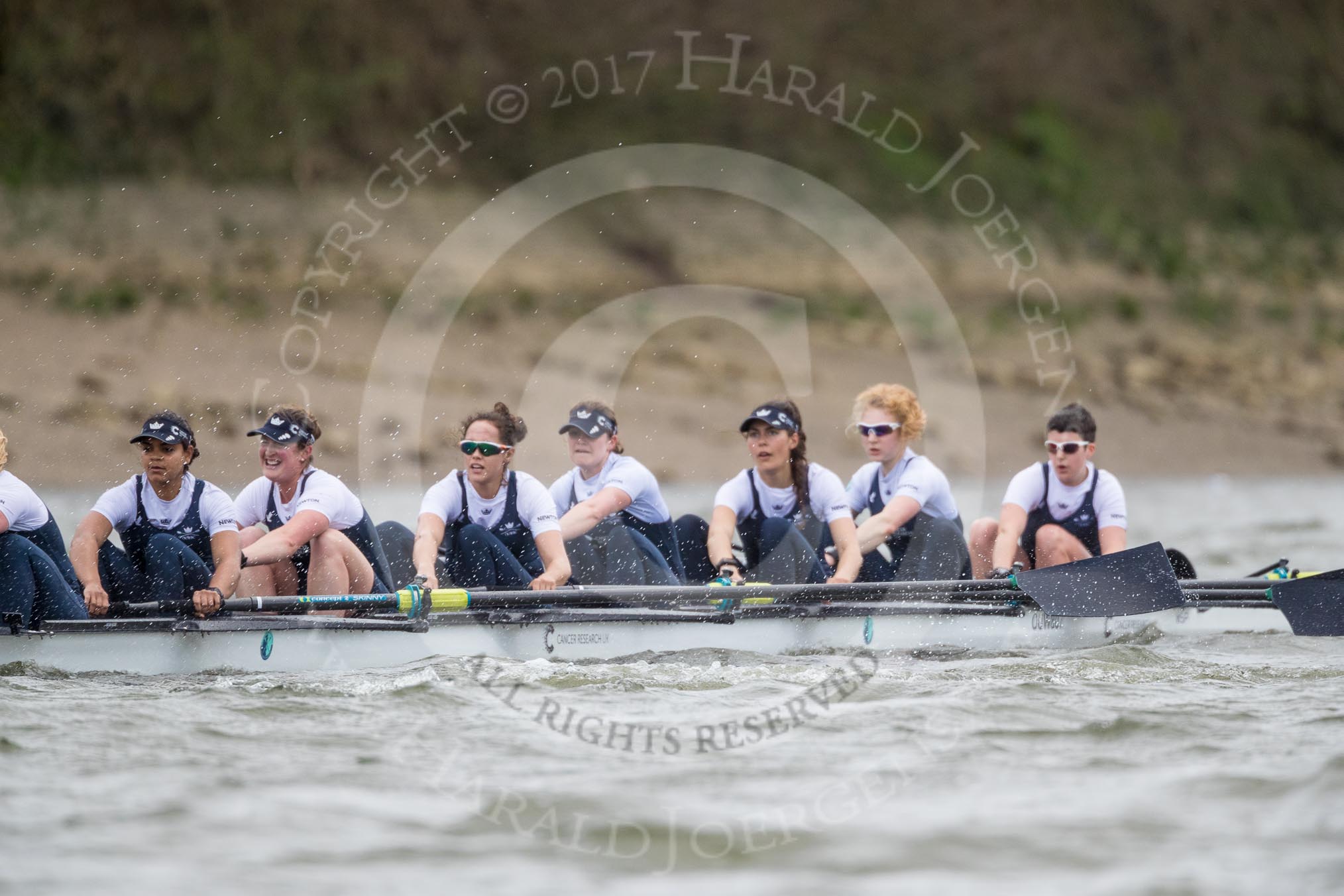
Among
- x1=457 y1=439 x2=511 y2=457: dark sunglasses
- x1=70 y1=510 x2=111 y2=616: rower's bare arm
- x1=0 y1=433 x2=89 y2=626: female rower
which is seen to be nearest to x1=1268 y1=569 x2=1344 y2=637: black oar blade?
x1=457 y1=439 x2=511 y2=457: dark sunglasses

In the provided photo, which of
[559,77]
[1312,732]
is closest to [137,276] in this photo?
[559,77]

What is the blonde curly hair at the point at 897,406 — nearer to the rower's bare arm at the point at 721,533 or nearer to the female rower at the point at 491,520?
the rower's bare arm at the point at 721,533

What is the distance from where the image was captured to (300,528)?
8398 millimetres

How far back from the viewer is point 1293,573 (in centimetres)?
1075

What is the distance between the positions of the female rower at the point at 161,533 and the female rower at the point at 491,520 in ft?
3.60

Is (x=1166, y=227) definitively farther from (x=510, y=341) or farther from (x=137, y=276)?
(x=137, y=276)

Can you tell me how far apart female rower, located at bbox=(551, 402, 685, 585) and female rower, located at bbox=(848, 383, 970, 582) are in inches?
51.4

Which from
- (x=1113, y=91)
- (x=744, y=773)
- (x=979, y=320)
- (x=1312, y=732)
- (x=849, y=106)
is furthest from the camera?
(x=1113, y=91)

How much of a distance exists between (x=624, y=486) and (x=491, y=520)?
93cm

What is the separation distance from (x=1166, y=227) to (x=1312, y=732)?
1574 inches

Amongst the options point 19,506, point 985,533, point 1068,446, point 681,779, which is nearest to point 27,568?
point 19,506

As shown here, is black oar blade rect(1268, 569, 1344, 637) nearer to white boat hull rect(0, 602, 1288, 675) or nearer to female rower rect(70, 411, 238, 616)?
white boat hull rect(0, 602, 1288, 675)

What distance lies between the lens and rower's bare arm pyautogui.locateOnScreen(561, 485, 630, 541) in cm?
948

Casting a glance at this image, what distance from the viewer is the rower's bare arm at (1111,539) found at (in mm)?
9922
